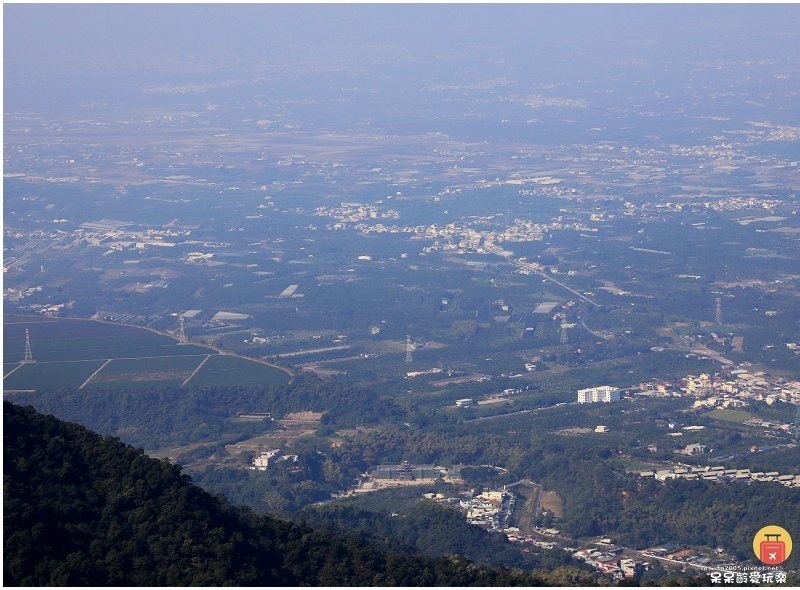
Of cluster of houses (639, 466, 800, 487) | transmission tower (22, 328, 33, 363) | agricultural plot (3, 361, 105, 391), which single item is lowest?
cluster of houses (639, 466, 800, 487)

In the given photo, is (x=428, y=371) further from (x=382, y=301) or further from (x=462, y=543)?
(x=462, y=543)

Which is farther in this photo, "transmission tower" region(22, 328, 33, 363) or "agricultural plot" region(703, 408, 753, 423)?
"transmission tower" region(22, 328, 33, 363)

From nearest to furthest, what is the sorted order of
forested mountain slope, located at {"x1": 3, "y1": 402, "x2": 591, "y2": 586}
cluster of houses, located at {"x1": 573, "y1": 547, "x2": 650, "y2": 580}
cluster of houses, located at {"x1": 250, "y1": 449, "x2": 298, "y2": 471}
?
forested mountain slope, located at {"x1": 3, "y1": 402, "x2": 591, "y2": 586}, cluster of houses, located at {"x1": 573, "y1": 547, "x2": 650, "y2": 580}, cluster of houses, located at {"x1": 250, "y1": 449, "x2": 298, "y2": 471}

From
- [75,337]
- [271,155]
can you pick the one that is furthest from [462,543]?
[271,155]

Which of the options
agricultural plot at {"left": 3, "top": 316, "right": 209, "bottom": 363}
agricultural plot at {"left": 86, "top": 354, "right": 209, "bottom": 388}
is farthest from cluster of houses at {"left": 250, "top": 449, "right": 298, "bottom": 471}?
agricultural plot at {"left": 3, "top": 316, "right": 209, "bottom": 363}

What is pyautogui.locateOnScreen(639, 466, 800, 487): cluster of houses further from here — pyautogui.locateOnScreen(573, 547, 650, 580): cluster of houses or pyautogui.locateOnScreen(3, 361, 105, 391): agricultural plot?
pyautogui.locateOnScreen(3, 361, 105, 391): agricultural plot

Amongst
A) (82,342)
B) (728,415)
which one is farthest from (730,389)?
(82,342)

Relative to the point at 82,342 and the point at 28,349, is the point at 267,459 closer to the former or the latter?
the point at 28,349
